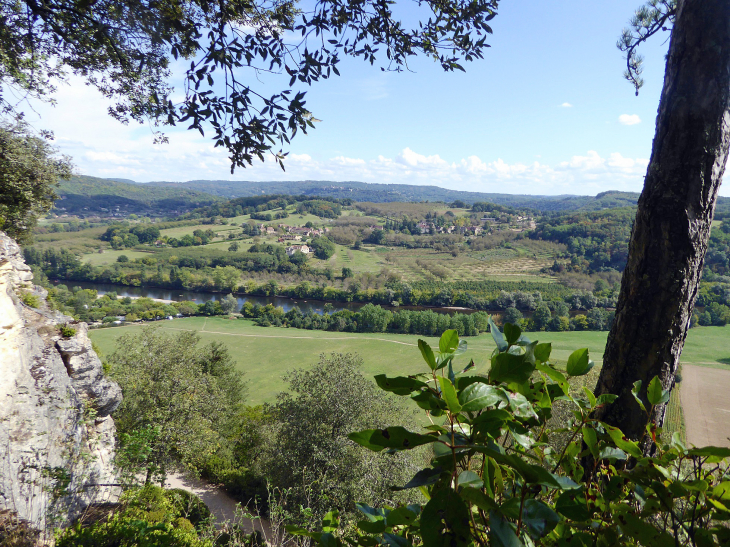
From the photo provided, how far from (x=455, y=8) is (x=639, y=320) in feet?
9.35

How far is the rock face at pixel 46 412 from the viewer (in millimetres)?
5121

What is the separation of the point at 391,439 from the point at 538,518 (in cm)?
27

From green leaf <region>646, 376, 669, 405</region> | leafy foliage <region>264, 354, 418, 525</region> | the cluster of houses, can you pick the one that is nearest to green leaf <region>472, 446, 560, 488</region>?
green leaf <region>646, 376, 669, 405</region>

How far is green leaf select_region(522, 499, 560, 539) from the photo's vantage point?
58 cm

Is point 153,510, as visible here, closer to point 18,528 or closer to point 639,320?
point 18,528

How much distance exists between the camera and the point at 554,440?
11859mm

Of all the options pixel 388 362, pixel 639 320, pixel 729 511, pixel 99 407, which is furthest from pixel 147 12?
pixel 388 362

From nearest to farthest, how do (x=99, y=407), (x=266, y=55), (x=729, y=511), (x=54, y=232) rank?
1. (x=729, y=511)
2. (x=266, y=55)
3. (x=99, y=407)
4. (x=54, y=232)

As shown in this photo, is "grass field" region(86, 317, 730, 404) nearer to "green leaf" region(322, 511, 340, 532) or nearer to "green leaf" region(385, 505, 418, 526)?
"green leaf" region(322, 511, 340, 532)

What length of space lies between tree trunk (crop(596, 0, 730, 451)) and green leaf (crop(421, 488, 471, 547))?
4.30 feet

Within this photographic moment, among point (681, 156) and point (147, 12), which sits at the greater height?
point (147, 12)

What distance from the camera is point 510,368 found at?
0.64m

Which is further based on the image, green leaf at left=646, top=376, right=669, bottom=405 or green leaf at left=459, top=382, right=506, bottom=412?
green leaf at left=646, top=376, right=669, bottom=405

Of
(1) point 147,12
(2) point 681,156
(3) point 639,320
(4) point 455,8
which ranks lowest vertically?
(3) point 639,320
